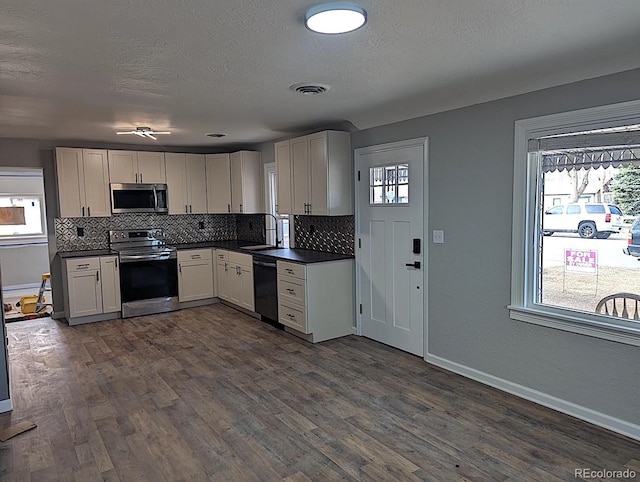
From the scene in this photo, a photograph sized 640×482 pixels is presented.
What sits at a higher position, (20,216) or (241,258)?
(20,216)

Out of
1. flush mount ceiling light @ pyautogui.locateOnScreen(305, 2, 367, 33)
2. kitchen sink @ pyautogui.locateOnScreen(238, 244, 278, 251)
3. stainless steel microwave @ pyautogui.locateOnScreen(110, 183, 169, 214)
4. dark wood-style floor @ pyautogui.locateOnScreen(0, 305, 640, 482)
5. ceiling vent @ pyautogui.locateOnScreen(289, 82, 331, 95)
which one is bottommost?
Answer: dark wood-style floor @ pyautogui.locateOnScreen(0, 305, 640, 482)

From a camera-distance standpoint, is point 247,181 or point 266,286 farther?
point 247,181

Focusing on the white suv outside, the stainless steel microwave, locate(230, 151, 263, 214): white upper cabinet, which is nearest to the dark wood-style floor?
the white suv outside

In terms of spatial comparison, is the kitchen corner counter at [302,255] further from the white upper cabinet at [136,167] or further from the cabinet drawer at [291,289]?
the white upper cabinet at [136,167]

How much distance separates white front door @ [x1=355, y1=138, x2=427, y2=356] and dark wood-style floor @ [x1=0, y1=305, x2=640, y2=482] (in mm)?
273

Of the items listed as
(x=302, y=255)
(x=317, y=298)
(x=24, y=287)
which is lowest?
(x=24, y=287)

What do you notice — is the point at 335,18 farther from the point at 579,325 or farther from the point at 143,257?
the point at 143,257

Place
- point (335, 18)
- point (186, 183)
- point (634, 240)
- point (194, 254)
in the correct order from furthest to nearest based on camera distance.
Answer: point (186, 183) < point (194, 254) < point (634, 240) < point (335, 18)

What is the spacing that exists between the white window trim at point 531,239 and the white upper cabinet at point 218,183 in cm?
434

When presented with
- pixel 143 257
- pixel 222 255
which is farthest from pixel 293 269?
pixel 143 257

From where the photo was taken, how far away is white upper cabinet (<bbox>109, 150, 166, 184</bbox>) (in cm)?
586

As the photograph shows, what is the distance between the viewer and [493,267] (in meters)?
3.41

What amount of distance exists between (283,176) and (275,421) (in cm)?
303

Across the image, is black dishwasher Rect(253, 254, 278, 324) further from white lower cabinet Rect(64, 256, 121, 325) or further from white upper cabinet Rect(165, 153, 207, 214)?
white lower cabinet Rect(64, 256, 121, 325)
